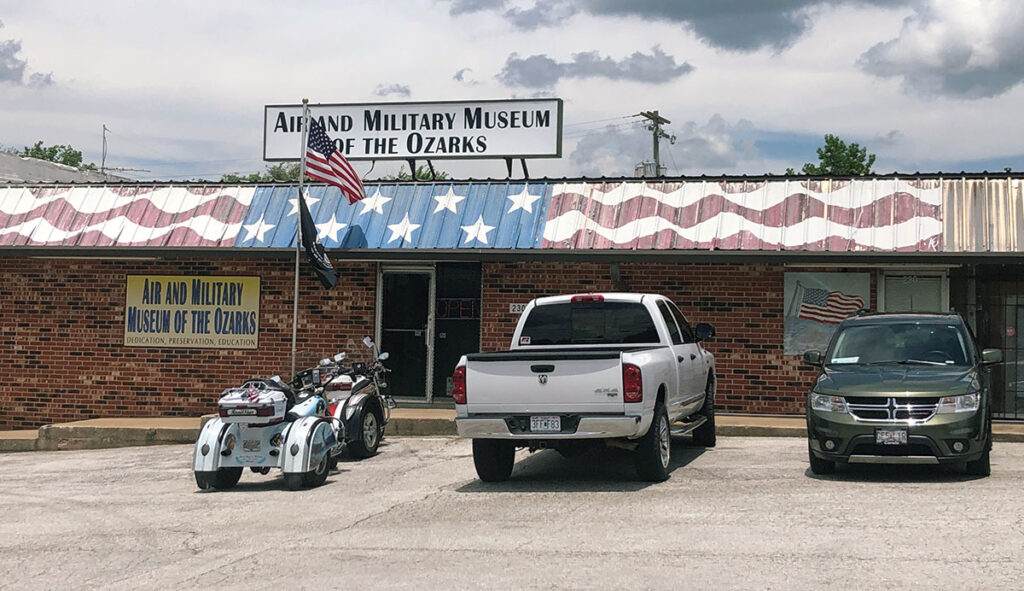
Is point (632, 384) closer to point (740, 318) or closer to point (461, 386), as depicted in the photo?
point (461, 386)

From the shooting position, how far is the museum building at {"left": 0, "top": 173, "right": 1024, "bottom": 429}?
1513 centimetres

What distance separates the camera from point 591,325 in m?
11.2

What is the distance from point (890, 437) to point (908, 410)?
31cm

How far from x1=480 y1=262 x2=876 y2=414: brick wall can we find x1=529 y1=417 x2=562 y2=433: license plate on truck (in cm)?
638

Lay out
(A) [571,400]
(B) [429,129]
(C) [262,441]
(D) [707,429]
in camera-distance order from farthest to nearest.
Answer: (B) [429,129]
(D) [707,429]
(C) [262,441]
(A) [571,400]

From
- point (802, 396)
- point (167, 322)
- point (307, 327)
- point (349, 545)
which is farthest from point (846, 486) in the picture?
point (167, 322)

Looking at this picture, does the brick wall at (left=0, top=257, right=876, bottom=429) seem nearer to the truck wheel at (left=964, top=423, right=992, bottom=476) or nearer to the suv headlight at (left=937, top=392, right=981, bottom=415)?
the truck wheel at (left=964, top=423, right=992, bottom=476)

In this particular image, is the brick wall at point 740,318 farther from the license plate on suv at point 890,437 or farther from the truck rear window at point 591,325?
the license plate on suv at point 890,437

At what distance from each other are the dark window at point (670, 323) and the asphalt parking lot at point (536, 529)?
134cm

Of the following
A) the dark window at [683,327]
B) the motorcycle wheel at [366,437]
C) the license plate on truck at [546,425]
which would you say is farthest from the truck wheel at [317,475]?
the dark window at [683,327]

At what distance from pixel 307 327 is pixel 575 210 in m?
4.63

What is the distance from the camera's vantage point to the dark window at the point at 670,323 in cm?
1149

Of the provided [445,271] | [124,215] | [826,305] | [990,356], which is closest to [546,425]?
[990,356]

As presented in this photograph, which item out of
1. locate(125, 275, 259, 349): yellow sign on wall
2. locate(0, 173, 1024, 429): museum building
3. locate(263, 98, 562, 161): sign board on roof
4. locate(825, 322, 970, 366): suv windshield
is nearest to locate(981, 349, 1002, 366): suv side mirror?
locate(825, 322, 970, 366): suv windshield
